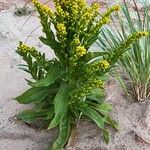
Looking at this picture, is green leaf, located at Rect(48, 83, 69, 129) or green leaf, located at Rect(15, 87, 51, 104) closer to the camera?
green leaf, located at Rect(48, 83, 69, 129)

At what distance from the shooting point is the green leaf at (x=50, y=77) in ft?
8.61

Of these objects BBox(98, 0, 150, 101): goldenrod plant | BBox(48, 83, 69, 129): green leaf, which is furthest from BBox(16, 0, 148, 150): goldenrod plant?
BBox(98, 0, 150, 101): goldenrod plant

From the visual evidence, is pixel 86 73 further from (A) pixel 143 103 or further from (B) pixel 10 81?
(B) pixel 10 81

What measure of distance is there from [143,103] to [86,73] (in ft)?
2.34

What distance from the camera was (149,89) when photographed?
10.3ft

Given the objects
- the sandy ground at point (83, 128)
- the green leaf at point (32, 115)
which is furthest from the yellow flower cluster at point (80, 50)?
the sandy ground at point (83, 128)

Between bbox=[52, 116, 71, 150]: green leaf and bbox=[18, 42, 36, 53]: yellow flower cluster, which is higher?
bbox=[18, 42, 36, 53]: yellow flower cluster

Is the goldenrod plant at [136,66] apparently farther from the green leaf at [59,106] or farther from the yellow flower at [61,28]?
the yellow flower at [61,28]

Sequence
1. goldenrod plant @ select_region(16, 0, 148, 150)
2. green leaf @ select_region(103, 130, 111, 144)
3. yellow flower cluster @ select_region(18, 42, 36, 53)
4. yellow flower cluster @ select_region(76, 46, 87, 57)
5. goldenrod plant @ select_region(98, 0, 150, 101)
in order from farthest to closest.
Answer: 1. goldenrod plant @ select_region(98, 0, 150, 101)
2. green leaf @ select_region(103, 130, 111, 144)
3. yellow flower cluster @ select_region(18, 42, 36, 53)
4. goldenrod plant @ select_region(16, 0, 148, 150)
5. yellow flower cluster @ select_region(76, 46, 87, 57)

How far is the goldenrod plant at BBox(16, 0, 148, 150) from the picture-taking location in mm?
2480

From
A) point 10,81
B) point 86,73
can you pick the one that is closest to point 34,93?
point 86,73

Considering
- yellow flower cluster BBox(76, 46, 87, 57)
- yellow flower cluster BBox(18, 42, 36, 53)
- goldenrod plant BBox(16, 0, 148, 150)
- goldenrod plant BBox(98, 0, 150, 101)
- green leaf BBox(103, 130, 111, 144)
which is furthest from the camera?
goldenrod plant BBox(98, 0, 150, 101)

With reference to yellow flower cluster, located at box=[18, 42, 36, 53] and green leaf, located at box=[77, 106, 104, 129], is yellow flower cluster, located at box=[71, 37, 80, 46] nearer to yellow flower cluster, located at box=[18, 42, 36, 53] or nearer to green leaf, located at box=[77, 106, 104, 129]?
yellow flower cluster, located at box=[18, 42, 36, 53]

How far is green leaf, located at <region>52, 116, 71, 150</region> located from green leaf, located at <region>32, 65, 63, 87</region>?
0.28 meters
